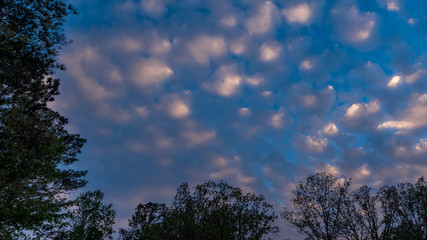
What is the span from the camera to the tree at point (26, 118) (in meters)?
14.4

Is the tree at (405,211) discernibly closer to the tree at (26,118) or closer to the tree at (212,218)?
the tree at (212,218)

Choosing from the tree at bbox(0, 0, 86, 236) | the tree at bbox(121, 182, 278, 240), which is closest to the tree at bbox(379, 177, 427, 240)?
the tree at bbox(121, 182, 278, 240)

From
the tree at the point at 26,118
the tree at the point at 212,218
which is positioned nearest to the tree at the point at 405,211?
the tree at the point at 212,218

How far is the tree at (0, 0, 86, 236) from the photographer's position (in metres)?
14.4

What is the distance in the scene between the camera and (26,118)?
1800 cm

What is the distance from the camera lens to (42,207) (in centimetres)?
2220

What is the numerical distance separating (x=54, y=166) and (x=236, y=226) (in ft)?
79.5

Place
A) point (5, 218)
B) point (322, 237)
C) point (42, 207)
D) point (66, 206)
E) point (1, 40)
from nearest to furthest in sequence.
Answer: point (1, 40), point (5, 218), point (42, 207), point (66, 206), point (322, 237)

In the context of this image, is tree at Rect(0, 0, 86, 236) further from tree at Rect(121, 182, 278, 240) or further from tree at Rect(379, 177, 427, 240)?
tree at Rect(379, 177, 427, 240)

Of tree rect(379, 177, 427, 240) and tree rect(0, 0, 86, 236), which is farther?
tree rect(379, 177, 427, 240)

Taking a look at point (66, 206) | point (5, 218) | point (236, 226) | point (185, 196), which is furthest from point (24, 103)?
point (236, 226)

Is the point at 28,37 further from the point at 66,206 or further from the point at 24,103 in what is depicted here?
the point at 66,206

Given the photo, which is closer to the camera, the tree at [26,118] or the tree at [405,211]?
the tree at [26,118]

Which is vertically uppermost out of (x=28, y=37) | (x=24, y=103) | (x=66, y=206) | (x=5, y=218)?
(x=28, y=37)
